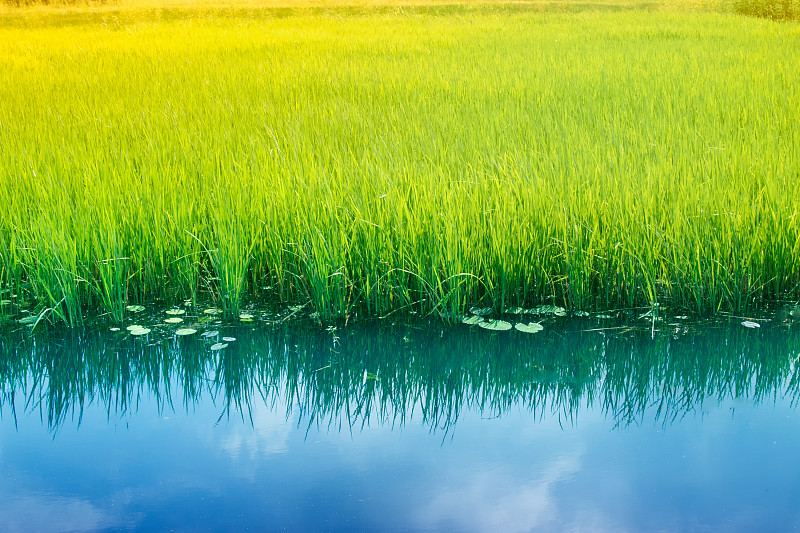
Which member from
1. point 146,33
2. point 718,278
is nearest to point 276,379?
point 718,278

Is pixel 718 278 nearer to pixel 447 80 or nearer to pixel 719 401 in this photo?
pixel 719 401

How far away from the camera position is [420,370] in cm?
267

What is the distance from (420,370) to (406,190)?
1110 millimetres

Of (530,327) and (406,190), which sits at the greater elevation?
(406,190)

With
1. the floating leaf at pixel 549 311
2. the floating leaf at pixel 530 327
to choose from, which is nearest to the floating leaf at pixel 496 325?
the floating leaf at pixel 530 327

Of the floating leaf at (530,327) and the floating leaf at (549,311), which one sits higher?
the floating leaf at (549,311)

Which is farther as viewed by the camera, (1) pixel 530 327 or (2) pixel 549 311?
(2) pixel 549 311

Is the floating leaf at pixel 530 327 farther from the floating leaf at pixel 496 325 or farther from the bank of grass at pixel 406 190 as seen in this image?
the bank of grass at pixel 406 190

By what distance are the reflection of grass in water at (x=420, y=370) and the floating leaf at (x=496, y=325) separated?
4 centimetres

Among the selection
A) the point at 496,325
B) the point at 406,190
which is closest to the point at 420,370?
the point at 496,325

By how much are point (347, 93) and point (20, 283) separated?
3902 millimetres

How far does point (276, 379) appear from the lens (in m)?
2.61

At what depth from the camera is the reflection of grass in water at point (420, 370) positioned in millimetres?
2455

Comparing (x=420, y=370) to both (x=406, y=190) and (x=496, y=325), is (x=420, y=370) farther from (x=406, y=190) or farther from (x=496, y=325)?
(x=406, y=190)
